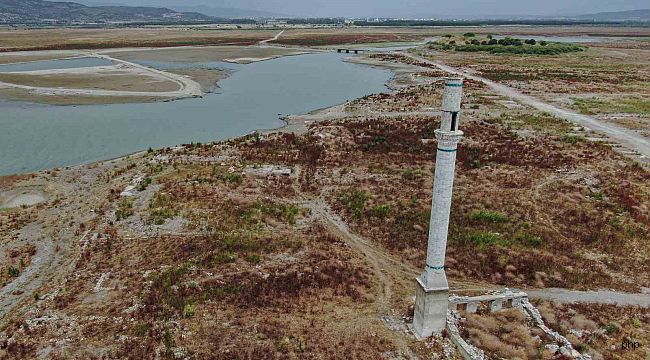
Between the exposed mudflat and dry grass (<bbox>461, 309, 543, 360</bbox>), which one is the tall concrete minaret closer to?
dry grass (<bbox>461, 309, 543, 360</bbox>)

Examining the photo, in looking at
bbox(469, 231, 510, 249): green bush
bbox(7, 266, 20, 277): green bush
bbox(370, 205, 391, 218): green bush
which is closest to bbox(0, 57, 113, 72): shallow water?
bbox(7, 266, 20, 277): green bush

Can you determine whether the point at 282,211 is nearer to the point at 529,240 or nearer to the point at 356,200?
the point at 356,200

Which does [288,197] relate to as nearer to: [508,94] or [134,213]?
[134,213]

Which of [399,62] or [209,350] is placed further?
[399,62]

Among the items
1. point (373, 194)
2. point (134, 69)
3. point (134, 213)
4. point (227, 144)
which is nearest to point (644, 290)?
point (373, 194)

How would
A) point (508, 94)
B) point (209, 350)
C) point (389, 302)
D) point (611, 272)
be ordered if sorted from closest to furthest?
point (209, 350)
point (389, 302)
point (611, 272)
point (508, 94)

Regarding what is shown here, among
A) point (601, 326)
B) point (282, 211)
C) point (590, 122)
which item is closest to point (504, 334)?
point (601, 326)
